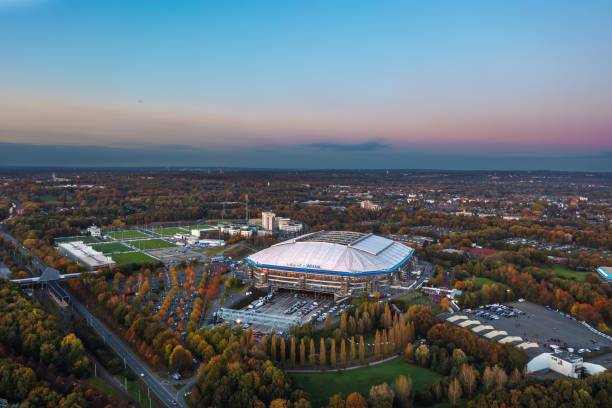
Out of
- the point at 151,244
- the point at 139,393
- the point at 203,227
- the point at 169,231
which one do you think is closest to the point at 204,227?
the point at 203,227

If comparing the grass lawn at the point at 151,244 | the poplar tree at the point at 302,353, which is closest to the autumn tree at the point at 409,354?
the poplar tree at the point at 302,353

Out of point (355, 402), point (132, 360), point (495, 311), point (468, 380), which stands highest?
point (355, 402)

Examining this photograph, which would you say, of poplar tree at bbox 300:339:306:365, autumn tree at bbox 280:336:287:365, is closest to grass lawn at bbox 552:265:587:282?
poplar tree at bbox 300:339:306:365

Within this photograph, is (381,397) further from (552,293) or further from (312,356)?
(552,293)

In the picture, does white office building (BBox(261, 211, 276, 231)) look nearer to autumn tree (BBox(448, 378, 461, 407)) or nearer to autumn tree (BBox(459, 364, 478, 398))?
autumn tree (BBox(459, 364, 478, 398))

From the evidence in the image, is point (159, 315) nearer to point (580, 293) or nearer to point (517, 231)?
point (580, 293)

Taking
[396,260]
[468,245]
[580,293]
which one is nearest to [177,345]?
[396,260]
